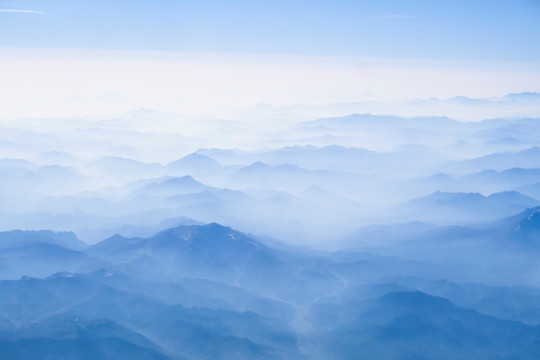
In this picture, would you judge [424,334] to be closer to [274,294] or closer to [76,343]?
[274,294]

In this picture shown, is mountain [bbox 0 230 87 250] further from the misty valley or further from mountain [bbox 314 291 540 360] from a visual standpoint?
mountain [bbox 314 291 540 360]

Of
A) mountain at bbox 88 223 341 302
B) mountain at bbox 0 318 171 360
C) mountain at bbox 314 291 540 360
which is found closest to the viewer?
mountain at bbox 0 318 171 360

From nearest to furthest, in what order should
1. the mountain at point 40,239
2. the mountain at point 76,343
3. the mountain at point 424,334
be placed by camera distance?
the mountain at point 76,343, the mountain at point 424,334, the mountain at point 40,239

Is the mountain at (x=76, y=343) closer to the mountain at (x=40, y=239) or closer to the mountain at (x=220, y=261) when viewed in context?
the mountain at (x=220, y=261)

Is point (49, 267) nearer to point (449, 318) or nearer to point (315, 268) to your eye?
point (315, 268)

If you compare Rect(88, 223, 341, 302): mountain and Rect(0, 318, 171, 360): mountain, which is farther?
Rect(88, 223, 341, 302): mountain

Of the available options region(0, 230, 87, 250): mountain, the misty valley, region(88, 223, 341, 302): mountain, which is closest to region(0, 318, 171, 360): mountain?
the misty valley

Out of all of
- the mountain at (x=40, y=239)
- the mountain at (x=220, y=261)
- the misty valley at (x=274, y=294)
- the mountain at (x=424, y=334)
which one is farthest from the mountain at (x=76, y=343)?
the mountain at (x=40, y=239)

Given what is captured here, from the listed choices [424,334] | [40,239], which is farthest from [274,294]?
[40,239]

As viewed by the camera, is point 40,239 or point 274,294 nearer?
point 274,294

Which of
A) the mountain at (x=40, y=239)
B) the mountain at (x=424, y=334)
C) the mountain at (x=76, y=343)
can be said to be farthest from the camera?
the mountain at (x=40, y=239)

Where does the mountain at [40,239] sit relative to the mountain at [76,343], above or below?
below

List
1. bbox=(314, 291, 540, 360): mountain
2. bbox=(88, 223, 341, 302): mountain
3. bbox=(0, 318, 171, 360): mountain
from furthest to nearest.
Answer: bbox=(88, 223, 341, 302): mountain
bbox=(314, 291, 540, 360): mountain
bbox=(0, 318, 171, 360): mountain

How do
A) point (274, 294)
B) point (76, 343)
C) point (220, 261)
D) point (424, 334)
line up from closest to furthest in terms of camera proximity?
point (76, 343) < point (424, 334) < point (274, 294) < point (220, 261)
